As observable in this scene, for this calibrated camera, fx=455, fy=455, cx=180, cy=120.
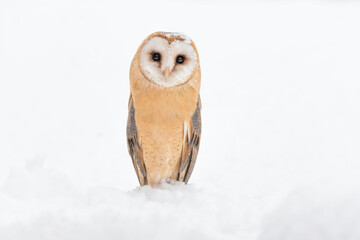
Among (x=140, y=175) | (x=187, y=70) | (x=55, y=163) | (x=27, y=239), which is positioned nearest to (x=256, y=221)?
(x=27, y=239)

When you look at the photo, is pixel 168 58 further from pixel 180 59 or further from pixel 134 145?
pixel 134 145

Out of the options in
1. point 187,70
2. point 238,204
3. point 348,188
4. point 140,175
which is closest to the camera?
point 348,188

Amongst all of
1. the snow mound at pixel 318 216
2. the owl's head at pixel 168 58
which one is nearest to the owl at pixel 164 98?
the owl's head at pixel 168 58

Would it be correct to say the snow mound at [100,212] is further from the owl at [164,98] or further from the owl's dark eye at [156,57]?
the owl's dark eye at [156,57]

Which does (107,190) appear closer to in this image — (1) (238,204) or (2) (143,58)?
(1) (238,204)

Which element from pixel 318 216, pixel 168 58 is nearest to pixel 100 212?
pixel 318 216

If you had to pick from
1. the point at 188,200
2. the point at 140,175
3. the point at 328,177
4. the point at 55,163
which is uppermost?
the point at 328,177

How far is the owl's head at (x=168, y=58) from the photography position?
1872 mm

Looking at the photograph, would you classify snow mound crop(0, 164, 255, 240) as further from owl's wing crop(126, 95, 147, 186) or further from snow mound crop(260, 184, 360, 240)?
owl's wing crop(126, 95, 147, 186)

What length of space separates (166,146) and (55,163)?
1.48m

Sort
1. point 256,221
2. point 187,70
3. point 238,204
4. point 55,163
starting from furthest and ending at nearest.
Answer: point 55,163 → point 187,70 → point 238,204 → point 256,221

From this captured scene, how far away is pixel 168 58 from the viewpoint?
1872 mm

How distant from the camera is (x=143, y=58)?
6.40 ft

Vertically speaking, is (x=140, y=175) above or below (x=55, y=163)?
above
